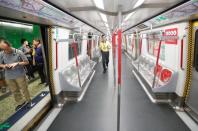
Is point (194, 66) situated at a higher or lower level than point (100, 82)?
higher

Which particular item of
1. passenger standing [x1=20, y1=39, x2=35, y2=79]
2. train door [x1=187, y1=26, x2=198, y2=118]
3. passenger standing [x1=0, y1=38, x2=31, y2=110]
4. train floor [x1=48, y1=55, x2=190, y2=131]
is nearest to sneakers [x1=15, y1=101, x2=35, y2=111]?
passenger standing [x1=0, y1=38, x2=31, y2=110]

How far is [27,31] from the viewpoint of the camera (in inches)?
274

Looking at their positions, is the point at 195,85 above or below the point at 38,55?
below

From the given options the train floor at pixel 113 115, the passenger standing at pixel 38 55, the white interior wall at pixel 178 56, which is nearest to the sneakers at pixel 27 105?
the train floor at pixel 113 115

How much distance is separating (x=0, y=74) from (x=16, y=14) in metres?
3.87

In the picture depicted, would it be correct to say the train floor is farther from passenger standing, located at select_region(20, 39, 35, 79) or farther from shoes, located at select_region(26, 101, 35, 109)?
passenger standing, located at select_region(20, 39, 35, 79)

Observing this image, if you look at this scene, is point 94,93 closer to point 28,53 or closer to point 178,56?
point 178,56

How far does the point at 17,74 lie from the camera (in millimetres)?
3637

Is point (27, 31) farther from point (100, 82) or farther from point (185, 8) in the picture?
point (185, 8)

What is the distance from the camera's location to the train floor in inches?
125

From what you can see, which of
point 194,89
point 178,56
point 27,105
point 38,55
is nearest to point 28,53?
point 38,55

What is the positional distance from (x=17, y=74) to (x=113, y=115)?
2.30 m

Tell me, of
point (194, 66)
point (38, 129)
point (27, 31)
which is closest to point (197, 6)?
point (194, 66)

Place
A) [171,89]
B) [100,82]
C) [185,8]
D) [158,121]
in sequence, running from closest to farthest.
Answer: [185,8], [158,121], [171,89], [100,82]
